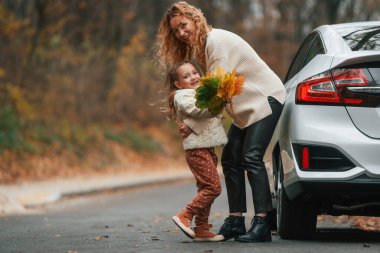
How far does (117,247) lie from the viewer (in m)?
6.46

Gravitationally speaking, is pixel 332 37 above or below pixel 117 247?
→ above

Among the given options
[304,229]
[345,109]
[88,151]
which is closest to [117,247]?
[304,229]

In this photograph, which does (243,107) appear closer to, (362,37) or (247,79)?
(247,79)

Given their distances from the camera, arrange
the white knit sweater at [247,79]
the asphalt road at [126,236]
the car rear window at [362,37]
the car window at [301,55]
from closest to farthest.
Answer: the asphalt road at [126,236] → the car rear window at [362,37] → the white knit sweater at [247,79] → the car window at [301,55]

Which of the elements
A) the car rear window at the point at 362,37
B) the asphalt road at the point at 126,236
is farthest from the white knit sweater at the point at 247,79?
the asphalt road at the point at 126,236

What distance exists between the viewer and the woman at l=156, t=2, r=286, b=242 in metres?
6.71

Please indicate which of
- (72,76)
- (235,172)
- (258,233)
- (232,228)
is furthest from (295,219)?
(72,76)

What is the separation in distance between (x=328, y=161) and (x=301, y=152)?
218 mm

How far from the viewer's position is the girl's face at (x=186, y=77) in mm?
6848

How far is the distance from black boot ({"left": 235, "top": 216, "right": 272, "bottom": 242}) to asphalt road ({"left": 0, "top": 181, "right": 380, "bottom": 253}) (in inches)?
3.7

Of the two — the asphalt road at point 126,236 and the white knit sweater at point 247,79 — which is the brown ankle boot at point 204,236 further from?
the white knit sweater at point 247,79

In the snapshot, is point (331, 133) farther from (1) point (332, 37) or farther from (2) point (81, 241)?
(2) point (81, 241)

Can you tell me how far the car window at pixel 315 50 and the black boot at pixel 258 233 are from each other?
1.41 m

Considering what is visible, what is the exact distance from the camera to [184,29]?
6.87 meters
